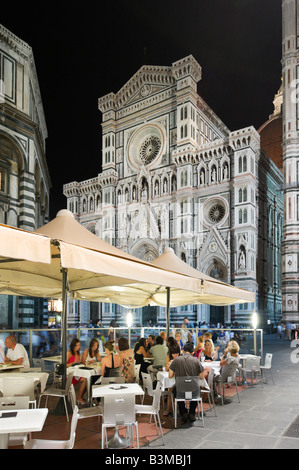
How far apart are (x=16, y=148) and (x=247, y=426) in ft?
51.2

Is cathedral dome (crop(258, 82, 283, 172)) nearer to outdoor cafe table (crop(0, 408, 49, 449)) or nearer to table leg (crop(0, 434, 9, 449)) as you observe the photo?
outdoor cafe table (crop(0, 408, 49, 449))

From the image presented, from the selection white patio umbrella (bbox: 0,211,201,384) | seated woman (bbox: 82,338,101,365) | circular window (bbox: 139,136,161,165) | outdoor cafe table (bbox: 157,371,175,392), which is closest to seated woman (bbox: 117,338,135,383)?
outdoor cafe table (bbox: 157,371,175,392)

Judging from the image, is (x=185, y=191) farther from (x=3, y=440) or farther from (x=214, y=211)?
(x=3, y=440)

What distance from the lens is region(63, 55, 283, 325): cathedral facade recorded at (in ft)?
115

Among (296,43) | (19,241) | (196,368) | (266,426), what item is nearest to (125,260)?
(19,241)

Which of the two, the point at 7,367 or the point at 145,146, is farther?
the point at 145,146

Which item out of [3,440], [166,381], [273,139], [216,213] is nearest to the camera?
[3,440]

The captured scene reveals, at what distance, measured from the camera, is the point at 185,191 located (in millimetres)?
37906

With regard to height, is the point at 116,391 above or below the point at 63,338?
below

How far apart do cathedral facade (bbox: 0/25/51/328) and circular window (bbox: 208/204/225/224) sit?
20926 mm

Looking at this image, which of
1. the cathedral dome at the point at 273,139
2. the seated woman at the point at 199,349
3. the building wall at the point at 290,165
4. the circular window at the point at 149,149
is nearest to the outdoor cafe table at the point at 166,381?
the seated woman at the point at 199,349

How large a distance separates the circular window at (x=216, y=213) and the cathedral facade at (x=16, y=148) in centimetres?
2093

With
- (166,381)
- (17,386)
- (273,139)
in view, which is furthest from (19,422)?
(273,139)
